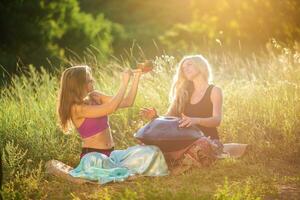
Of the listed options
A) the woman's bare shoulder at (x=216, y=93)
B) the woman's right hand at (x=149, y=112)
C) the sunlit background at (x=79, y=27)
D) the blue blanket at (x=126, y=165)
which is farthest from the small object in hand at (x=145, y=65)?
the sunlit background at (x=79, y=27)

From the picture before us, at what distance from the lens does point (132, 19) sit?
31125 mm

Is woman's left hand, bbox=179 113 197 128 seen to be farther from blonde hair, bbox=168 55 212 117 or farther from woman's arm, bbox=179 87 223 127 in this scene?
blonde hair, bbox=168 55 212 117

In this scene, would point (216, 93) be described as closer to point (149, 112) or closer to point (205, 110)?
point (205, 110)

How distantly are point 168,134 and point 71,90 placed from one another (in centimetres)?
109

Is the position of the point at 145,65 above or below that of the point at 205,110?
above

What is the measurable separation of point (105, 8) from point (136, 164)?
22.8 metres

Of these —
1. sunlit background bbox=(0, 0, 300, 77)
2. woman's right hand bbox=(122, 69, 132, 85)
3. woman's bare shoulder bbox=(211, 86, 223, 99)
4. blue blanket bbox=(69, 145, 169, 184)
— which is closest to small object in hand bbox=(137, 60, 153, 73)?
woman's right hand bbox=(122, 69, 132, 85)

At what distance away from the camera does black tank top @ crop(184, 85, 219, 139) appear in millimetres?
7723

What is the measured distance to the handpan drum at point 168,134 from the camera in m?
7.10

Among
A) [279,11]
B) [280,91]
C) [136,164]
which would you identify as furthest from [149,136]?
[279,11]

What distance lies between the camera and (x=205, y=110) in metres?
7.75

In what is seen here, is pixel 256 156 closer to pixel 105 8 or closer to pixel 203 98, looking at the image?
pixel 203 98

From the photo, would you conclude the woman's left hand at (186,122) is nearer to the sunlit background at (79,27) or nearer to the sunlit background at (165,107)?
the sunlit background at (165,107)

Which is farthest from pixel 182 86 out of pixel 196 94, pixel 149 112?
pixel 149 112
